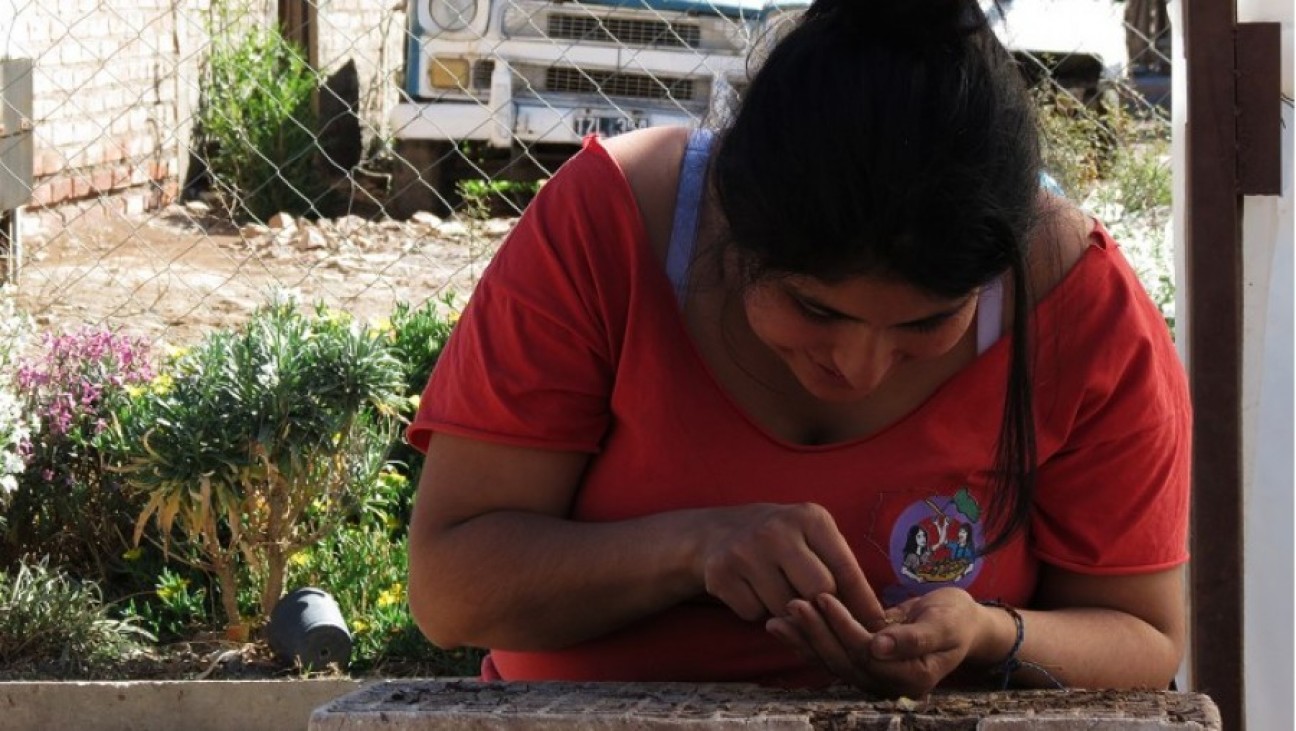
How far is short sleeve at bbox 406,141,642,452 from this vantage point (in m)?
1.74

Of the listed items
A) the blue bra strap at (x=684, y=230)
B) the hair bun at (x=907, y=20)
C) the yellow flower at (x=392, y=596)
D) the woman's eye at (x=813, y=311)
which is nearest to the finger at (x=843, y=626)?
the woman's eye at (x=813, y=311)

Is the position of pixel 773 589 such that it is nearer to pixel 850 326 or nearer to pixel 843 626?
pixel 843 626

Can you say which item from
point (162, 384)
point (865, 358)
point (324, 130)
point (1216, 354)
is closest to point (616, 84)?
point (324, 130)

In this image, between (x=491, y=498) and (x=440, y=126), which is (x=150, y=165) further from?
(x=491, y=498)

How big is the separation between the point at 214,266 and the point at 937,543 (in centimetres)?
544

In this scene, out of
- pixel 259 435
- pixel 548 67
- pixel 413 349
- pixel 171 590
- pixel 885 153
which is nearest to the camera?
pixel 885 153

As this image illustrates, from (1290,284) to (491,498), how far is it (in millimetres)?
1191

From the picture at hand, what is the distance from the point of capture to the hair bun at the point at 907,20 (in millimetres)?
1519

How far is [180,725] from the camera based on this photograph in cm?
351

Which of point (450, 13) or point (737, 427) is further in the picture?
point (450, 13)

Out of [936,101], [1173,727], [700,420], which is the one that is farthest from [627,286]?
[1173,727]

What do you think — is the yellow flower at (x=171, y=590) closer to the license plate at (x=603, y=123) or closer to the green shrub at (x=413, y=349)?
the green shrub at (x=413, y=349)

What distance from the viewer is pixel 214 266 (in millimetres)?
6848

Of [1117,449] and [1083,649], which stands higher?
[1117,449]
